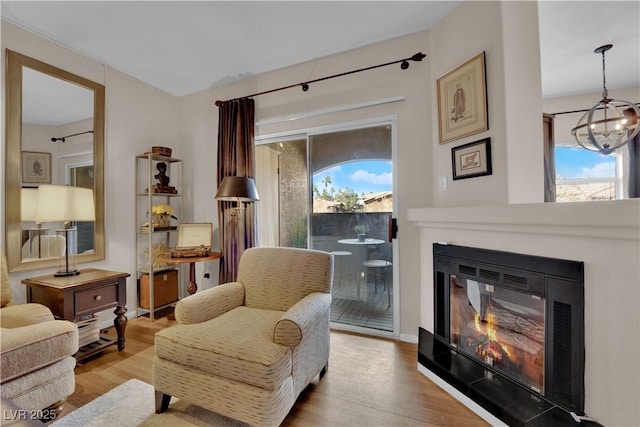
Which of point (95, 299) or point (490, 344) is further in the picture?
point (95, 299)

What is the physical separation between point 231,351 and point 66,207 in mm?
1785

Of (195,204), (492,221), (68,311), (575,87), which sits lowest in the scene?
(68,311)

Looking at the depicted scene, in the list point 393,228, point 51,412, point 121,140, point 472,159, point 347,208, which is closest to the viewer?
point 51,412

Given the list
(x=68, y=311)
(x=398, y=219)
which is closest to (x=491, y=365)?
(x=398, y=219)

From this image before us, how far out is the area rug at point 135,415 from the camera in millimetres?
1468

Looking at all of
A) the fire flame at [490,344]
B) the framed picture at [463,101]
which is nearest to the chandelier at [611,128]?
the framed picture at [463,101]

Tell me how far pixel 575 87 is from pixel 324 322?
388 centimetres

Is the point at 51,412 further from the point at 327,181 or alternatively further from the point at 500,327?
the point at 500,327

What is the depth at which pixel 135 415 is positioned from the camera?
153 centimetres

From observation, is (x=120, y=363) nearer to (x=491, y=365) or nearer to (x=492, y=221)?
(x=491, y=365)

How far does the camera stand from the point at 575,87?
312cm

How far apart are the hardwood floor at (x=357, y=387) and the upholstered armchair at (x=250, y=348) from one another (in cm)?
16

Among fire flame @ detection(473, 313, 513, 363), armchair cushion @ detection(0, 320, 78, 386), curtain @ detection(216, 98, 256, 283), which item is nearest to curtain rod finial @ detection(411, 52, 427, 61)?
curtain @ detection(216, 98, 256, 283)

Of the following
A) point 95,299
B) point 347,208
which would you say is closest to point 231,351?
point 95,299
